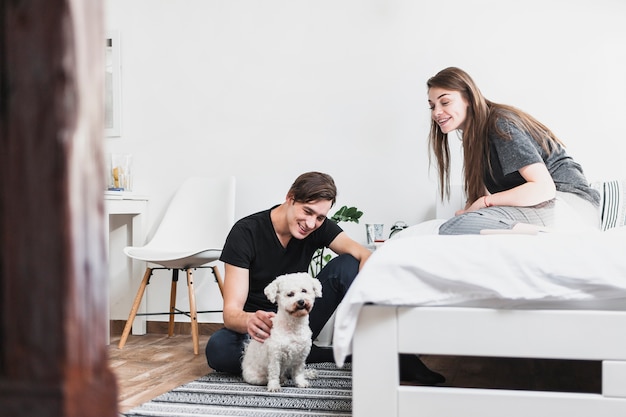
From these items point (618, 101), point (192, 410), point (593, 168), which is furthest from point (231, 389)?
point (618, 101)

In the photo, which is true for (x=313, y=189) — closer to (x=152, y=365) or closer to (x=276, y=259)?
(x=276, y=259)

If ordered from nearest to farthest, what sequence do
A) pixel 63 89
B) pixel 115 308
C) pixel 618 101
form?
1. pixel 63 89
2. pixel 618 101
3. pixel 115 308

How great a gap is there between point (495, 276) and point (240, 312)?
3.26 ft

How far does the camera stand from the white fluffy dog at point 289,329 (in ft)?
6.64

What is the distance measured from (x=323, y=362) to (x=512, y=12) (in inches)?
75.3

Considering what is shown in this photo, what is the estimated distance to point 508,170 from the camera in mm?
1903

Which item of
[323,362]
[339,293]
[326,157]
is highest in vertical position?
[326,157]

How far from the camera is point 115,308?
11.9 feet

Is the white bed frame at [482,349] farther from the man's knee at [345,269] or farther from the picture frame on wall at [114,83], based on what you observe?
the picture frame on wall at [114,83]

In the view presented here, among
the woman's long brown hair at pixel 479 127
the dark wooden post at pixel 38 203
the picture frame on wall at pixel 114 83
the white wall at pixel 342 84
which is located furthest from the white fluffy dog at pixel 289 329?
the picture frame on wall at pixel 114 83

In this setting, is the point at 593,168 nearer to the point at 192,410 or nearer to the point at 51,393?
the point at 192,410

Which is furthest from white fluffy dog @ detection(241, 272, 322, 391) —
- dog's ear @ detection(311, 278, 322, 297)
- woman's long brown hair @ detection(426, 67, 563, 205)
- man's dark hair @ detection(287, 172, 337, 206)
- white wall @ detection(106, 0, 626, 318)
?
white wall @ detection(106, 0, 626, 318)

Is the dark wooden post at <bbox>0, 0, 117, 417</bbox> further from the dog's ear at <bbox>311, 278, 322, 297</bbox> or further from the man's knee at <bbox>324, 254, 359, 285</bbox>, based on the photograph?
the man's knee at <bbox>324, 254, 359, 285</bbox>

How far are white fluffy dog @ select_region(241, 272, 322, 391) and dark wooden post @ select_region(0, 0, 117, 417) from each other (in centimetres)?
166
